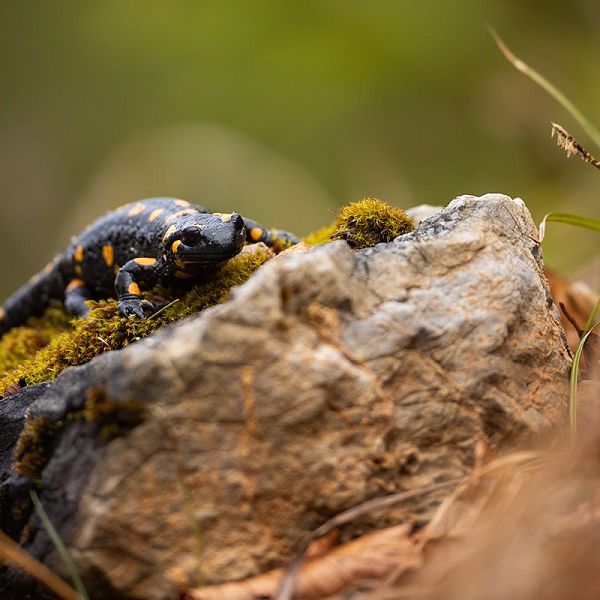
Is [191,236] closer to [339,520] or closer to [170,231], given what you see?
[170,231]

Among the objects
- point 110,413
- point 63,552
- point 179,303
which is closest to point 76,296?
point 179,303

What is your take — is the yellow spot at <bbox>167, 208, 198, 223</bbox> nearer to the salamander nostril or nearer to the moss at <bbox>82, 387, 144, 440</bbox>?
the salamander nostril

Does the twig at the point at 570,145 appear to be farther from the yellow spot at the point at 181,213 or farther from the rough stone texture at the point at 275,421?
the yellow spot at the point at 181,213

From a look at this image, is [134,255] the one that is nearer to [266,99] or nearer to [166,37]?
[266,99]

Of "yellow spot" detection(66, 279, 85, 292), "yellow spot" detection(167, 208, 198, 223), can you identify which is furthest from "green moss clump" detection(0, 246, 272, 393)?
"yellow spot" detection(66, 279, 85, 292)

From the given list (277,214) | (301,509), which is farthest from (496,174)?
(301,509)

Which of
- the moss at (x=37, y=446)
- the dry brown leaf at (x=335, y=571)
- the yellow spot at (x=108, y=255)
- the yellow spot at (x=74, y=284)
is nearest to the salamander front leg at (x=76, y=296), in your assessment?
the yellow spot at (x=74, y=284)

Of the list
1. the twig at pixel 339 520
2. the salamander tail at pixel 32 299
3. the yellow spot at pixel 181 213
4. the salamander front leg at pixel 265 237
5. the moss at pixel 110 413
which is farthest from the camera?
the salamander tail at pixel 32 299
